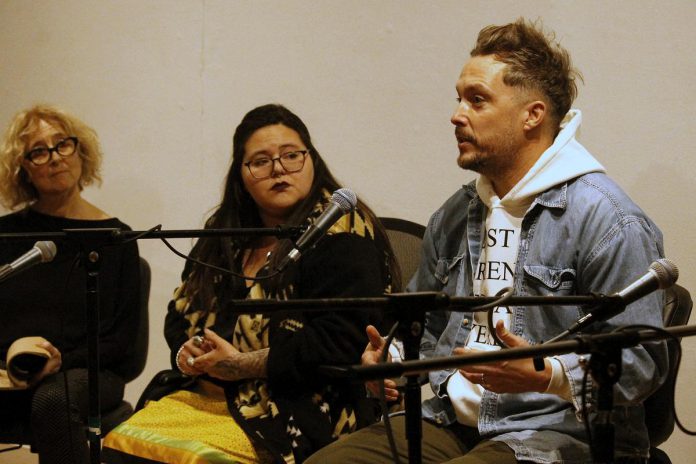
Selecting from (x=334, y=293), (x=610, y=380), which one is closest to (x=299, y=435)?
(x=334, y=293)

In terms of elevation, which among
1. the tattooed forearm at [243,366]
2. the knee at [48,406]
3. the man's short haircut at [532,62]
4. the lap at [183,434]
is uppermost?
the man's short haircut at [532,62]

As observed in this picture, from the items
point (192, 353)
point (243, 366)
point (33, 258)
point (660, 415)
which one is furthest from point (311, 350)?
point (660, 415)

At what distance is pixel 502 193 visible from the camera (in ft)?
7.32

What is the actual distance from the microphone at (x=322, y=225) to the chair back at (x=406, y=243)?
91 centimetres

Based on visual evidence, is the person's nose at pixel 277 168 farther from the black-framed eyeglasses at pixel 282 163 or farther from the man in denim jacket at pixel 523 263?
the man in denim jacket at pixel 523 263

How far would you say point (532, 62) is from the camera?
2.20 metres

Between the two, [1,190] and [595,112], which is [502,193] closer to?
[595,112]

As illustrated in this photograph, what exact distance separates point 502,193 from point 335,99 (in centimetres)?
140

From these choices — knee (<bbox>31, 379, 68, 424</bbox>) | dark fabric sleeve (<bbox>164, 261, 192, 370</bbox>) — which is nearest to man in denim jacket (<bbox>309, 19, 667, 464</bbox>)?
dark fabric sleeve (<bbox>164, 261, 192, 370</bbox>)

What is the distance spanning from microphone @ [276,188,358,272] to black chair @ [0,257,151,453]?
1504 mm

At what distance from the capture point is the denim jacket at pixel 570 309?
1854 mm

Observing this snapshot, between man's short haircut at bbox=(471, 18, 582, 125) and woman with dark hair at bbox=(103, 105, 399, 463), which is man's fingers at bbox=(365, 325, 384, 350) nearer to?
woman with dark hair at bbox=(103, 105, 399, 463)

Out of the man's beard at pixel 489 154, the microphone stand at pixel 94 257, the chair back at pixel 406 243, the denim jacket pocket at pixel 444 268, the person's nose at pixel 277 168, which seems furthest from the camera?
the chair back at pixel 406 243

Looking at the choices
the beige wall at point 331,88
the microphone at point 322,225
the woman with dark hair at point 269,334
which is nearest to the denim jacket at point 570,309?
the woman with dark hair at point 269,334
